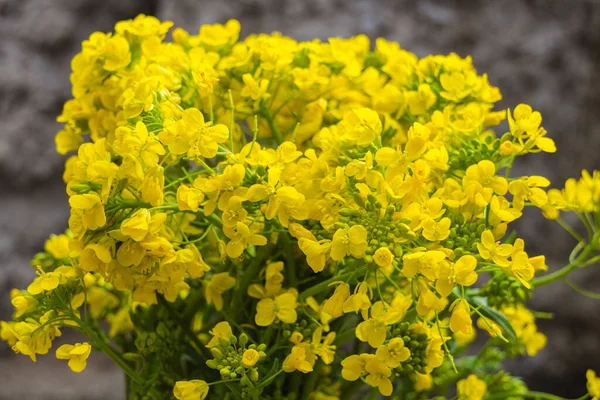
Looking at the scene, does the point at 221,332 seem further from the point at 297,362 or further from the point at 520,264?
the point at 520,264

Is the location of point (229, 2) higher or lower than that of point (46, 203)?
higher

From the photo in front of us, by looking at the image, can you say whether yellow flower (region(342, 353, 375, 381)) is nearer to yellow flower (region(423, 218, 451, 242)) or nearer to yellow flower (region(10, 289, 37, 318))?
yellow flower (region(423, 218, 451, 242))

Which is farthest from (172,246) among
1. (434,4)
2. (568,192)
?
(434,4)

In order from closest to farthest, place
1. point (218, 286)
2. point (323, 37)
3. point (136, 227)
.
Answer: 1. point (136, 227)
2. point (218, 286)
3. point (323, 37)

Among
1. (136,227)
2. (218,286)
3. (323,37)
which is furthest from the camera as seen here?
(323,37)

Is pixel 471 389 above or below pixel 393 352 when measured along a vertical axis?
below

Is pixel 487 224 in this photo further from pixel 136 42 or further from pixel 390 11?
pixel 390 11

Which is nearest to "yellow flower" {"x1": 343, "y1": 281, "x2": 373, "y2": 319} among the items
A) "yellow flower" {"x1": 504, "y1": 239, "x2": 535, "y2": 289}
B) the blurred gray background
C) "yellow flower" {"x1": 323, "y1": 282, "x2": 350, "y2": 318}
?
"yellow flower" {"x1": 323, "y1": 282, "x2": 350, "y2": 318}

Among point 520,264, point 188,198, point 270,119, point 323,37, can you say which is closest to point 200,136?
point 188,198
